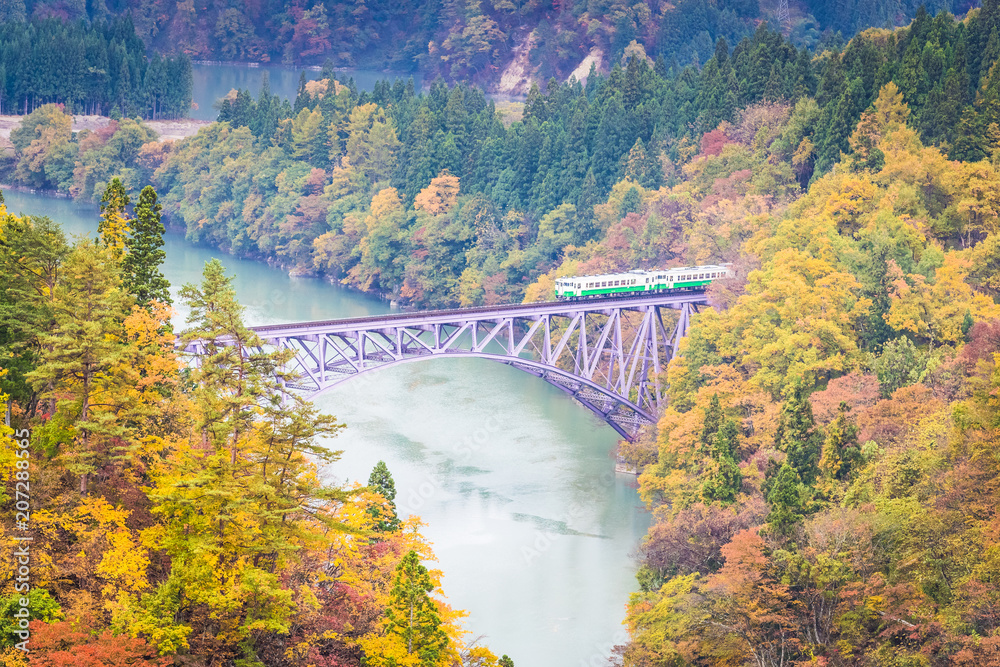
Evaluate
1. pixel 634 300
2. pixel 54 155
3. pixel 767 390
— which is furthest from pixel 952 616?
pixel 54 155

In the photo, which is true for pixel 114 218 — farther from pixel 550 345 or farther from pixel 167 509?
pixel 550 345

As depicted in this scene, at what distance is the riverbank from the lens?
146 meters

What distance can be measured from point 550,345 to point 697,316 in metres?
7.57

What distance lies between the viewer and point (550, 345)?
7575 centimetres

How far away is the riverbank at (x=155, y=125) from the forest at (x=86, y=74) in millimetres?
1557

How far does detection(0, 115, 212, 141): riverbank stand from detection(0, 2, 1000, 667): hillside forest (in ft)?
23.0

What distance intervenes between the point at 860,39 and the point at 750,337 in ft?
122

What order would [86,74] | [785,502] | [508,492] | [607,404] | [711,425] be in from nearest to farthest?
[785,502]
[711,425]
[508,492]
[607,404]
[86,74]

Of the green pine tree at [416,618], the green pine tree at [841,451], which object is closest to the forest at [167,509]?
the green pine tree at [416,618]

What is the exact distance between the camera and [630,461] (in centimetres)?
7550

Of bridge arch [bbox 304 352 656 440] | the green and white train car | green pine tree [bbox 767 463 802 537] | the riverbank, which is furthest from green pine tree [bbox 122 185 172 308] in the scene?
the riverbank

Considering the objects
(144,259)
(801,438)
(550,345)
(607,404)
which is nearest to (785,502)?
(801,438)

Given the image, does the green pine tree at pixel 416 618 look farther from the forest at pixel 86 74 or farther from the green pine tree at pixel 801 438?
the forest at pixel 86 74

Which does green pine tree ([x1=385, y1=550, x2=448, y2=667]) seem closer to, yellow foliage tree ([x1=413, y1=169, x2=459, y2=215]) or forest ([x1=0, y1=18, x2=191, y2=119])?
yellow foliage tree ([x1=413, y1=169, x2=459, y2=215])
